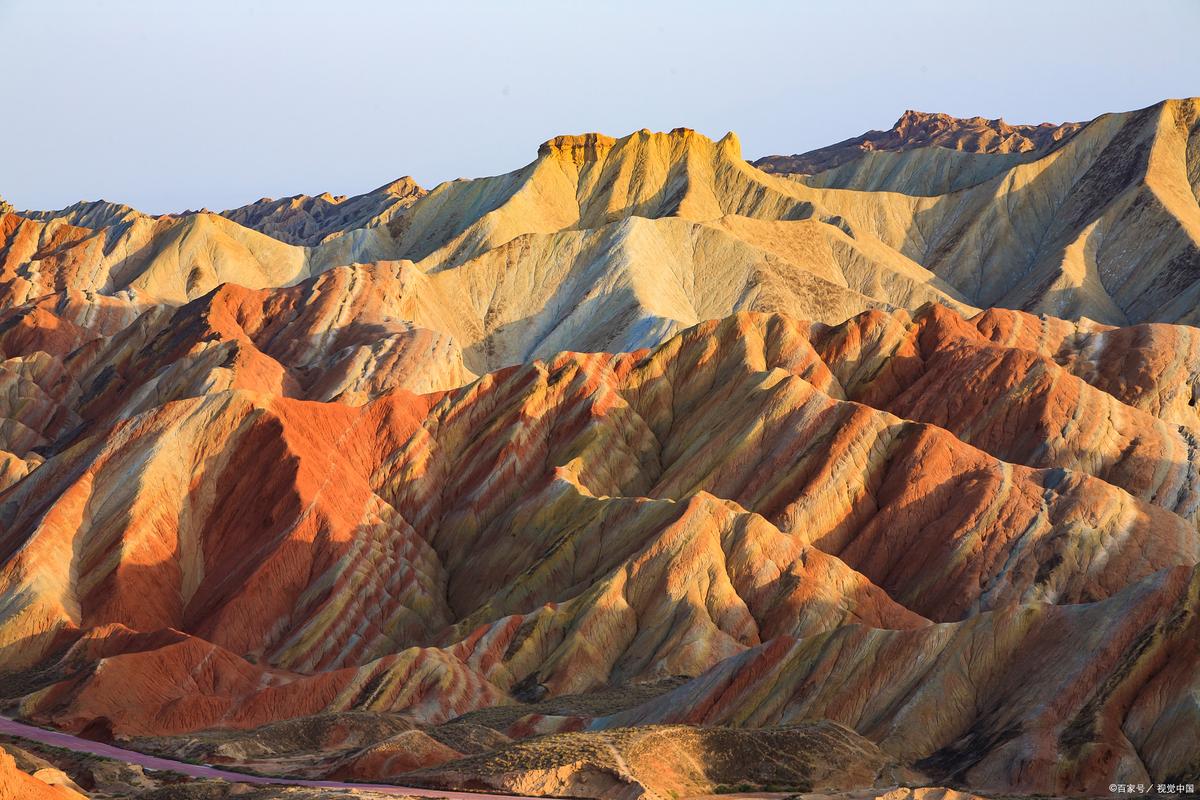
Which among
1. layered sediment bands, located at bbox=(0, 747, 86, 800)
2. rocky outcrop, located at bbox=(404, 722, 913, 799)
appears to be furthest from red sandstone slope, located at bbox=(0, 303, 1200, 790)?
layered sediment bands, located at bbox=(0, 747, 86, 800)

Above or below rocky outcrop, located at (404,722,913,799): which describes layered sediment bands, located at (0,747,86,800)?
above

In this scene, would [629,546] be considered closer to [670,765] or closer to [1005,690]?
[1005,690]

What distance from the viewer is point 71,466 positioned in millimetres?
114562

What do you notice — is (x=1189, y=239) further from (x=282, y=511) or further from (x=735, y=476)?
(x=282, y=511)

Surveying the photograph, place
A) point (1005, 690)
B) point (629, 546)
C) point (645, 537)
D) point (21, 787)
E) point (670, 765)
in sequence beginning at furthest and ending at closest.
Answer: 1. point (629, 546)
2. point (645, 537)
3. point (1005, 690)
4. point (670, 765)
5. point (21, 787)

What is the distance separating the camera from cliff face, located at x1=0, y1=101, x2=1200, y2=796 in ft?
223

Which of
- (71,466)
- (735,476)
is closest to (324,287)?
(71,466)

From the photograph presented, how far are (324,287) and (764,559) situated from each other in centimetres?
7730

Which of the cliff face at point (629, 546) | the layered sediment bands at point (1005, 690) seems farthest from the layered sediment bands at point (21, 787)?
the layered sediment bands at point (1005, 690)

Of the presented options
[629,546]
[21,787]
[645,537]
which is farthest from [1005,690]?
[21,787]

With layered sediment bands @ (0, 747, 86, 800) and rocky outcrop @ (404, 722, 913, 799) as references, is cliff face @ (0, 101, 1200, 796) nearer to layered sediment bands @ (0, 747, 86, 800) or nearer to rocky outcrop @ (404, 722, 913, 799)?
rocky outcrop @ (404, 722, 913, 799)

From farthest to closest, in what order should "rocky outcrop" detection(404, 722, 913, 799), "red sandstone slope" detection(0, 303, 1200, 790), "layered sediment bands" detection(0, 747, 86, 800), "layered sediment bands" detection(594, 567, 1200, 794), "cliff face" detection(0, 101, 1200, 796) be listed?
"red sandstone slope" detection(0, 303, 1200, 790) < "cliff face" detection(0, 101, 1200, 796) < "layered sediment bands" detection(594, 567, 1200, 794) < "rocky outcrop" detection(404, 722, 913, 799) < "layered sediment bands" detection(0, 747, 86, 800)

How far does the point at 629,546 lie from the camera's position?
98.9 meters

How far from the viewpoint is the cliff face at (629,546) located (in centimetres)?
6788
